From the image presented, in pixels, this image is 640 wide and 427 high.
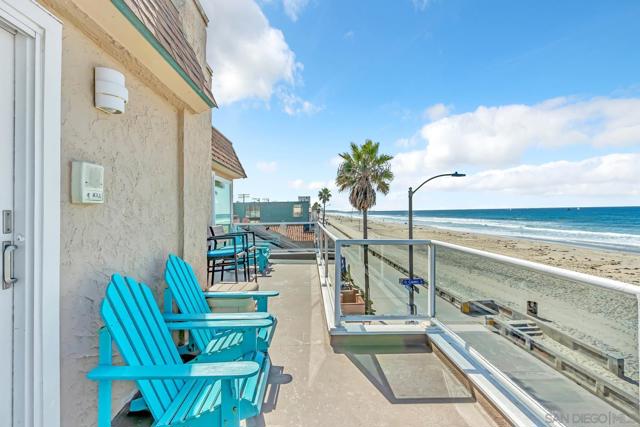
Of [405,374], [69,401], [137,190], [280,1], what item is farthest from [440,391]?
[280,1]

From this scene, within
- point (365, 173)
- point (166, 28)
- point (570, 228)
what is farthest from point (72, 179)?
point (570, 228)

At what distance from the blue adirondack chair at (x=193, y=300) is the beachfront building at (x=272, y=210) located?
21.3 meters

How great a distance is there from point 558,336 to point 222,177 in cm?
594

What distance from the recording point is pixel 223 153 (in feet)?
19.5

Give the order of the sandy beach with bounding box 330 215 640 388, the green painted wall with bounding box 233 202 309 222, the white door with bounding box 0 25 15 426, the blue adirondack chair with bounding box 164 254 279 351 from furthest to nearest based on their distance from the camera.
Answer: the green painted wall with bounding box 233 202 309 222, the blue adirondack chair with bounding box 164 254 279 351, the sandy beach with bounding box 330 215 640 388, the white door with bounding box 0 25 15 426

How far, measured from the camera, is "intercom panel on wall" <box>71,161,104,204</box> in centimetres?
135

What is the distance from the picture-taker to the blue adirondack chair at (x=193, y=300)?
1.92m

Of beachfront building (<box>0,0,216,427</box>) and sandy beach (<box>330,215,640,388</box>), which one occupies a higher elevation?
beachfront building (<box>0,0,216,427</box>)

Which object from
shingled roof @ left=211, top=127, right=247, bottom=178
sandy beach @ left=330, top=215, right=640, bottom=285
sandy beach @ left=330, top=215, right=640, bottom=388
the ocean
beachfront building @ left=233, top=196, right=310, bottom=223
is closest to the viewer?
sandy beach @ left=330, top=215, right=640, bottom=388

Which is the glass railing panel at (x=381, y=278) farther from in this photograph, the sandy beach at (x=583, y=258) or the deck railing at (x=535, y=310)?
the sandy beach at (x=583, y=258)

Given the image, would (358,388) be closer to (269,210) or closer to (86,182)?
(86,182)

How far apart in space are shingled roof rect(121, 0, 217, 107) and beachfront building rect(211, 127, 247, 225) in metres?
2.67

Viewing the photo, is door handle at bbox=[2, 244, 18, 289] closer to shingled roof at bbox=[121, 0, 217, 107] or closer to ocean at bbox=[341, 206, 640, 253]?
shingled roof at bbox=[121, 0, 217, 107]

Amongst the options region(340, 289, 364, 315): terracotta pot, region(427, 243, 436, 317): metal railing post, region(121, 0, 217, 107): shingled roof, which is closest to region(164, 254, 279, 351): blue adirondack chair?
region(121, 0, 217, 107): shingled roof
